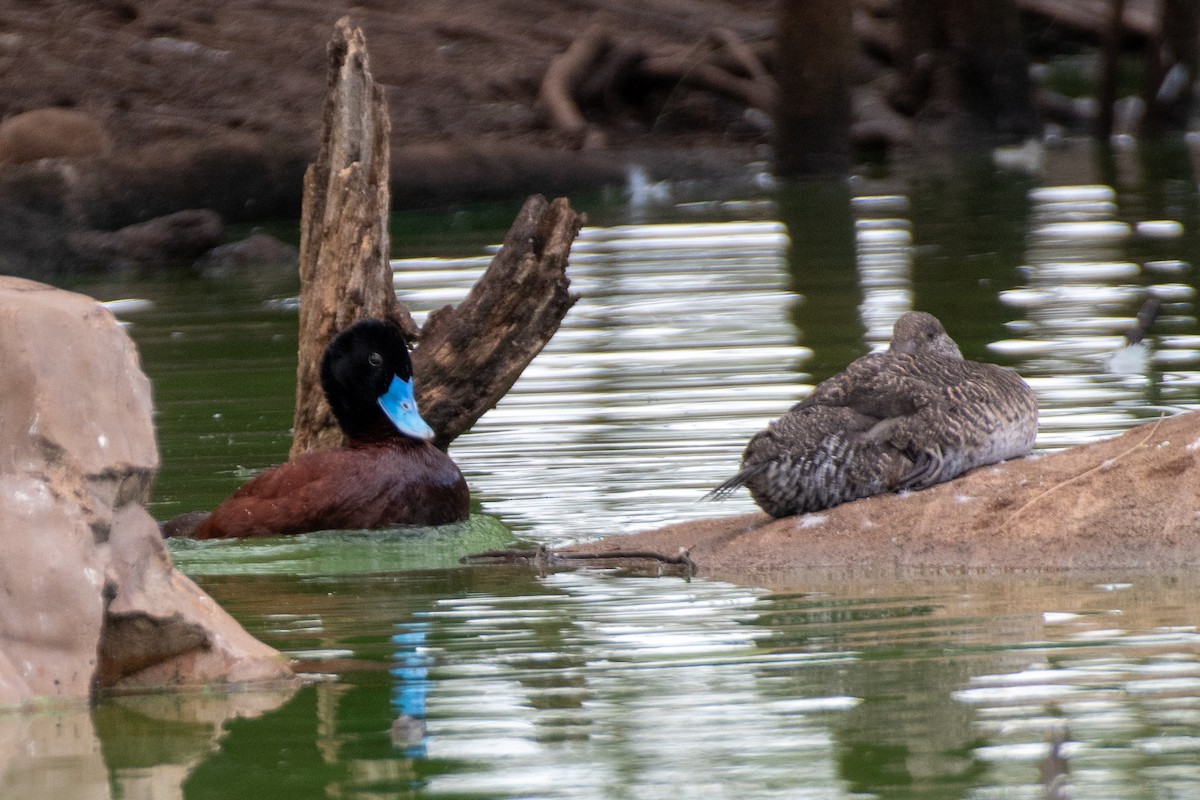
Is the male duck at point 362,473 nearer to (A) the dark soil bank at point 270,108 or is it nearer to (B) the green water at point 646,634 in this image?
(B) the green water at point 646,634

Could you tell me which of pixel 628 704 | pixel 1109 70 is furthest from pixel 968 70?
pixel 628 704

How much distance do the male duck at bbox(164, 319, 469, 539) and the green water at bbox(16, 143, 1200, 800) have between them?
0.08m

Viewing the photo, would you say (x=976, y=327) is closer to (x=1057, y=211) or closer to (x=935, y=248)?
(x=935, y=248)

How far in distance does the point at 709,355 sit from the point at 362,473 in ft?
12.0

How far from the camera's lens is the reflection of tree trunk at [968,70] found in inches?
829

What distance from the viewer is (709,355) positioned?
10.5 meters

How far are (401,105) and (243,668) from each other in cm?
1841

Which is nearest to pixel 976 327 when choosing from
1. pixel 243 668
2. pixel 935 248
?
pixel 935 248

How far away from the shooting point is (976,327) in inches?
429

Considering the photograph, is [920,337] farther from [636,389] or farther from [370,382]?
[636,389]

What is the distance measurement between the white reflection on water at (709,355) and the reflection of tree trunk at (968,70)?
5.42m

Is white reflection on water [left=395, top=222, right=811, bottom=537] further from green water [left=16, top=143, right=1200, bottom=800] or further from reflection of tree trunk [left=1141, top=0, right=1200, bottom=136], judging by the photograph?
reflection of tree trunk [left=1141, top=0, right=1200, bottom=136]

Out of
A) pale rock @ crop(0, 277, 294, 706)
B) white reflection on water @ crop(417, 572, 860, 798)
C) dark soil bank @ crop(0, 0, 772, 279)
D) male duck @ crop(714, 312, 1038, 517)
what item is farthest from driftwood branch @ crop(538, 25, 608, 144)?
pale rock @ crop(0, 277, 294, 706)

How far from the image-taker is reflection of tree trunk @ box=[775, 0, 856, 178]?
1858cm
